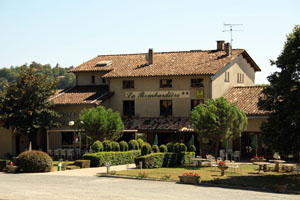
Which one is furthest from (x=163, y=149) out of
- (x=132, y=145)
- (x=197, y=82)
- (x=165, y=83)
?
(x=165, y=83)

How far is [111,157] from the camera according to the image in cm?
3769

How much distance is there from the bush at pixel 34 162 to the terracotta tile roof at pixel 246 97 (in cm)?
1691

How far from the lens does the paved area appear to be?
22.8m

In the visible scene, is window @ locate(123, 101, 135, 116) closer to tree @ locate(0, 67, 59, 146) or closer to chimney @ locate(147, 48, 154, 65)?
chimney @ locate(147, 48, 154, 65)

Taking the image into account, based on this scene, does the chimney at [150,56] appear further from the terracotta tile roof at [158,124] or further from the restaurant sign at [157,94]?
the terracotta tile roof at [158,124]

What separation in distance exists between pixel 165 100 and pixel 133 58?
7.46m

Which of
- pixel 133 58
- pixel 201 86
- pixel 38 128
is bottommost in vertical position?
pixel 38 128

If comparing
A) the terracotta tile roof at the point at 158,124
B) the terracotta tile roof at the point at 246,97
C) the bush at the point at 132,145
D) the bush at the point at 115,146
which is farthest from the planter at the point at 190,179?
the terracotta tile roof at the point at 158,124

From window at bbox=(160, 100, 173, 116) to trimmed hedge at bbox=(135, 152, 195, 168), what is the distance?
27.2 ft

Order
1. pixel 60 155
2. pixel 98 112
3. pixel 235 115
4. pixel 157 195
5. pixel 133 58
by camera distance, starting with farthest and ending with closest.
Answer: pixel 133 58 → pixel 60 155 → pixel 98 112 → pixel 235 115 → pixel 157 195

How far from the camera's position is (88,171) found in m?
33.7

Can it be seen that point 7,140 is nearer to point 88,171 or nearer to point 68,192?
point 88,171

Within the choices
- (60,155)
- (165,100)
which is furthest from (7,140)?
(165,100)

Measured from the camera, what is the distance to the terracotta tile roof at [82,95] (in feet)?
159
